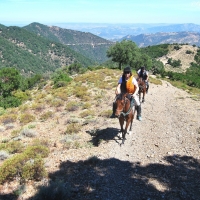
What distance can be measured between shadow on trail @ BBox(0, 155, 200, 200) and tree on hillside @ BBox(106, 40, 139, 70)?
1716 inches

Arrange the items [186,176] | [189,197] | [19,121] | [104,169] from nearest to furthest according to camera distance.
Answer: [189,197] < [186,176] < [104,169] < [19,121]

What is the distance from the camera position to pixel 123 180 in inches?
289

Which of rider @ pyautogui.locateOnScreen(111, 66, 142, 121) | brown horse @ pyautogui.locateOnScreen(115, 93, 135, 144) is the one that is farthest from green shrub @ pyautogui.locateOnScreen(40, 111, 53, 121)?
rider @ pyautogui.locateOnScreen(111, 66, 142, 121)

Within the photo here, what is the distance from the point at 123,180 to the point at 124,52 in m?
45.2

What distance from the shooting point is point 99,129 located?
12.5m

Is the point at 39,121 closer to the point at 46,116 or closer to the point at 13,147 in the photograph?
the point at 46,116

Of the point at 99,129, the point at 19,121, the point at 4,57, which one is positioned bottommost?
the point at 4,57

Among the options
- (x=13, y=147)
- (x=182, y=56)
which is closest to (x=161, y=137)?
(x=13, y=147)

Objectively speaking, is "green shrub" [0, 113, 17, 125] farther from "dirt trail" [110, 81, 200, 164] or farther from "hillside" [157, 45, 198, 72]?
"hillside" [157, 45, 198, 72]

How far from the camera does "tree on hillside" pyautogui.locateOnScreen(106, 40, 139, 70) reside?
5053 centimetres

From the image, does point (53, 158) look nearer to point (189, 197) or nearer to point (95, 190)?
point (95, 190)

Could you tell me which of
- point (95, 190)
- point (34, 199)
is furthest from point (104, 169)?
point (34, 199)

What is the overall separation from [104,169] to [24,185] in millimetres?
2795

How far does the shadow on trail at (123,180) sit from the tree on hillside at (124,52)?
43596mm
